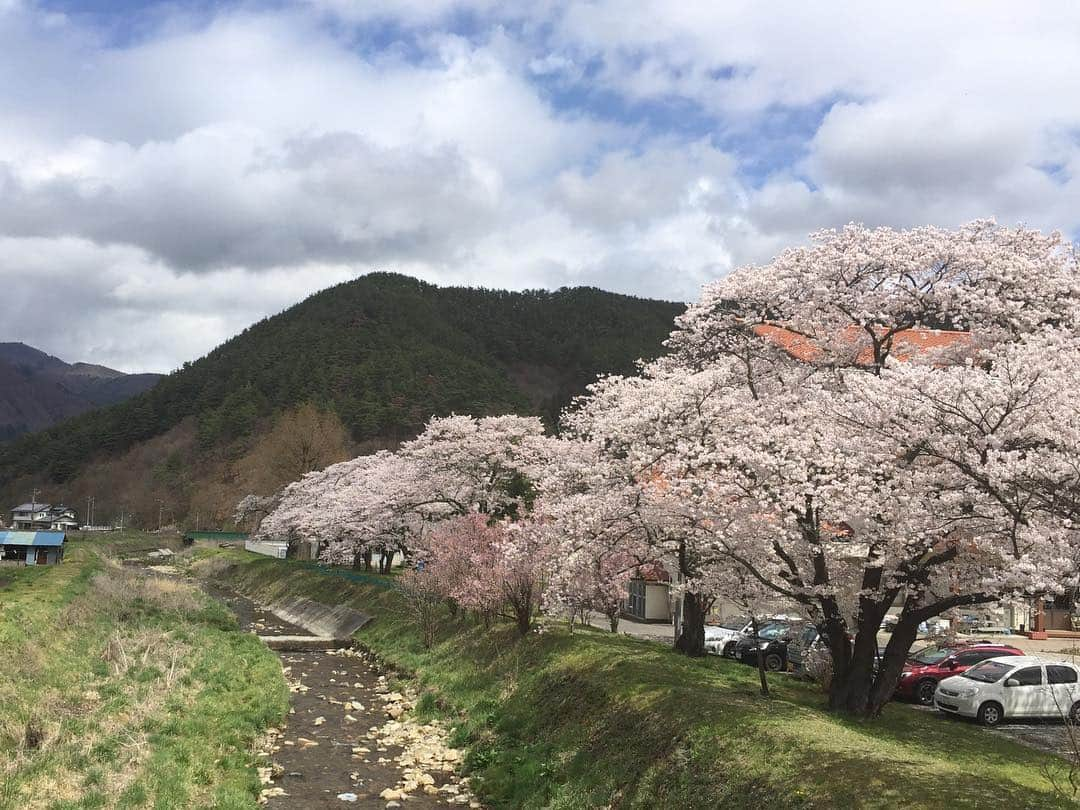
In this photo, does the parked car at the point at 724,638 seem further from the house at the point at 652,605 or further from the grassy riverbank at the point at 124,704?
the grassy riverbank at the point at 124,704

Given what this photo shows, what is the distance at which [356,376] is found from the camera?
107438 millimetres

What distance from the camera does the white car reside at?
18.8 metres

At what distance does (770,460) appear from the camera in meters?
14.0

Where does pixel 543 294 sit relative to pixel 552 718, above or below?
above

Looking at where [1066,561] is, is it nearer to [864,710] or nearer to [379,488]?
[864,710]

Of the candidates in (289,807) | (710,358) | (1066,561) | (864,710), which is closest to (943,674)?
(864,710)

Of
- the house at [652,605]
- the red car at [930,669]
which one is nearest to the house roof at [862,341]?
the red car at [930,669]

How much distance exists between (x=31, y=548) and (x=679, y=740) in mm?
53171

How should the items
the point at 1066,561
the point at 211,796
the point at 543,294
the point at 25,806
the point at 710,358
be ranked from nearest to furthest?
1. the point at 1066,561
2. the point at 25,806
3. the point at 211,796
4. the point at 710,358
5. the point at 543,294

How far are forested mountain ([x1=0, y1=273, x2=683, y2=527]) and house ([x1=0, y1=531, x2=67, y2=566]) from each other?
36528 mm

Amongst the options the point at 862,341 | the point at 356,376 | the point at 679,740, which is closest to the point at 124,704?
the point at 679,740

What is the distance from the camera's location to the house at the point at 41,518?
317ft

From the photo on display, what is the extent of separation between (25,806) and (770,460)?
1279 centimetres

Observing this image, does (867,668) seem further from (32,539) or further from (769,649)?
(32,539)
